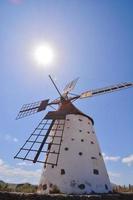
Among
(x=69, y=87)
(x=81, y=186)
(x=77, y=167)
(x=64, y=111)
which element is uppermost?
(x=69, y=87)

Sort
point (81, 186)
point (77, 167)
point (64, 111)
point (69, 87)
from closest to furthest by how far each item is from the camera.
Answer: point (81, 186) < point (77, 167) < point (64, 111) < point (69, 87)

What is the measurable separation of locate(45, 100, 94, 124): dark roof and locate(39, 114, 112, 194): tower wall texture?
90 cm

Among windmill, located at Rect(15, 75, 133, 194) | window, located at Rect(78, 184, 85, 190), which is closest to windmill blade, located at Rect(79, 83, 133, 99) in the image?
windmill, located at Rect(15, 75, 133, 194)

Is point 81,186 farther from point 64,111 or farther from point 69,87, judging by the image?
point 69,87

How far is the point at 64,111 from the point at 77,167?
533 centimetres

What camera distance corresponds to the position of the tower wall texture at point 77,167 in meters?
16.4

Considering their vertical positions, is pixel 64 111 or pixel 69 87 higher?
pixel 69 87

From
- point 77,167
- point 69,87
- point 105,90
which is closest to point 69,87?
point 69,87

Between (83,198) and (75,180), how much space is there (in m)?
2.73

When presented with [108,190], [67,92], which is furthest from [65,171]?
[67,92]

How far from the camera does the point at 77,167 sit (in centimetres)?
1712

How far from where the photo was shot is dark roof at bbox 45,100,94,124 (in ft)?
65.2

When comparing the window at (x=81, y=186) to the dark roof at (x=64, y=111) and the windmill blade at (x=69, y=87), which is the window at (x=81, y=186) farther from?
the windmill blade at (x=69, y=87)

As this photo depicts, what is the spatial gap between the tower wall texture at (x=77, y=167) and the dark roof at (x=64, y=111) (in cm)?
Result: 90
